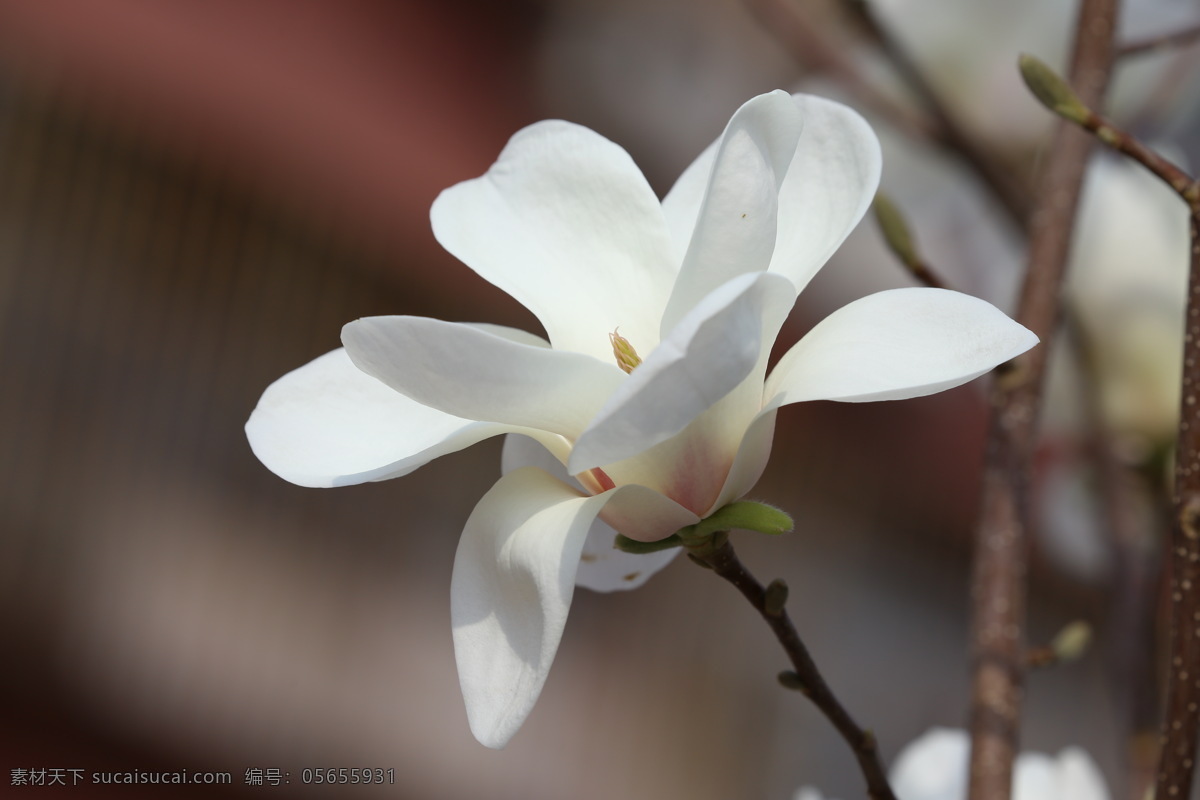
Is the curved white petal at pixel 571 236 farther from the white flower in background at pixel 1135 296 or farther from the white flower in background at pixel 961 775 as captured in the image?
the white flower in background at pixel 1135 296

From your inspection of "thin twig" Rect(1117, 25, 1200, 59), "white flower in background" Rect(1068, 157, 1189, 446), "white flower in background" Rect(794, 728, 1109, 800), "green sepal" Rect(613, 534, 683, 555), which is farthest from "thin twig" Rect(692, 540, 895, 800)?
"white flower in background" Rect(1068, 157, 1189, 446)

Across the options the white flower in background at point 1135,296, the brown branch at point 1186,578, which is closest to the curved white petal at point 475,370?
the brown branch at point 1186,578

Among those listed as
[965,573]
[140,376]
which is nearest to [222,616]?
[140,376]

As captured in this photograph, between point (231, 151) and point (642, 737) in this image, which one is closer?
point (231, 151)

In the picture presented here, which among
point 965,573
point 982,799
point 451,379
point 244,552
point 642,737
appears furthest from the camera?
point 965,573

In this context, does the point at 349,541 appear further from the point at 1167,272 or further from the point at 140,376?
the point at 1167,272

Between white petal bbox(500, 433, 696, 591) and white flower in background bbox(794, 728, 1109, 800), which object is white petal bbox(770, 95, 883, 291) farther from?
white flower in background bbox(794, 728, 1109, 800)

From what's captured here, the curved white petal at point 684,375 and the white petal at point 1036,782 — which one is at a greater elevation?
the curved white petal at point 684,375
